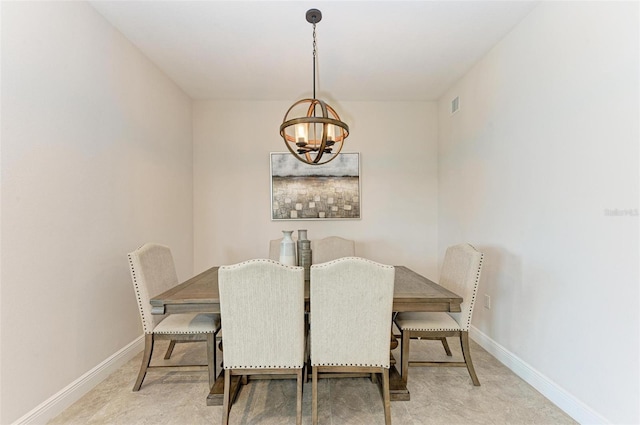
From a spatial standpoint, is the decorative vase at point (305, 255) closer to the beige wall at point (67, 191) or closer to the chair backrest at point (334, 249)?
the chair backrest at point (334, 249)

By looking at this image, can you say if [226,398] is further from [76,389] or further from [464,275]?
[464,275]

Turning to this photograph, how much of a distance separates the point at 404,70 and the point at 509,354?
2701mm

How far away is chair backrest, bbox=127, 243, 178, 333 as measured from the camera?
1985 mm

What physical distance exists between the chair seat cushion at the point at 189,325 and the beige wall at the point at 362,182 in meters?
1.59

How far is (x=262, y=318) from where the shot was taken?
1584 millimetres

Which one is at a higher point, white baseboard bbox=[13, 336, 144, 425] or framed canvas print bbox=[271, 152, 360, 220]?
framed canvas print bbox=[271, 152, 360, 220]

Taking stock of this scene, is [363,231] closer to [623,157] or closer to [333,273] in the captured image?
[333,273]

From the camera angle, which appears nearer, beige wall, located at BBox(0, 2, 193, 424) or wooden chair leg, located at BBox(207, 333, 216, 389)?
beige wall, located at BBox(0, 2, 193, 424)

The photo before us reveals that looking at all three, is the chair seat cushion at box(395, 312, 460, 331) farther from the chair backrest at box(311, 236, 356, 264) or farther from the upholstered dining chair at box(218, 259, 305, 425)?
the chair backrest at box(311, 236, 356, 264)

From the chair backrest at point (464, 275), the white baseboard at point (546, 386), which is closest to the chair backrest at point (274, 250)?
the chair backrest at point (464, 275)

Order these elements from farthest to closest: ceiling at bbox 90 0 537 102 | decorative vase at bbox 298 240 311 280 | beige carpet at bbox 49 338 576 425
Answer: decorative vase at bbox 298 240 311 280 < ceiling at bbox 90 0 537 102 < beige carpet at bbox 49 338 576 425

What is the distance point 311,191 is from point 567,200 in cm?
251

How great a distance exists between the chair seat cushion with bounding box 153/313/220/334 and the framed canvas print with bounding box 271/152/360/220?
174cm

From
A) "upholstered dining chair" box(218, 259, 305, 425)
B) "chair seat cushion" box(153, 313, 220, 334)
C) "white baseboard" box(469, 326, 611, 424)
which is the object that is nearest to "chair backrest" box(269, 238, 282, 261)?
"chair seat cushion" box(153, 313, 220, 334)
